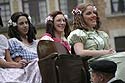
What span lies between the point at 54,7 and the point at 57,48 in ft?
64.8

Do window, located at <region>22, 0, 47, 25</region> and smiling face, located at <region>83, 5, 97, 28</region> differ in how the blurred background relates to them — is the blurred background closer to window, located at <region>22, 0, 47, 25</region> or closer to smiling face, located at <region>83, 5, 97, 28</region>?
window, located at <region>22, 0, 47, 25</region>

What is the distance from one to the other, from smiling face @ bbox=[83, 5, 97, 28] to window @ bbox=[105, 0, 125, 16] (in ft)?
61.8

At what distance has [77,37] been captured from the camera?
5.12m

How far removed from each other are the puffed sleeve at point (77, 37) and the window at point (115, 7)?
18933mm

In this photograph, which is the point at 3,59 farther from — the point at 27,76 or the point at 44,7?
the point at 44,7

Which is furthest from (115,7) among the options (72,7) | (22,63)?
(22,63)

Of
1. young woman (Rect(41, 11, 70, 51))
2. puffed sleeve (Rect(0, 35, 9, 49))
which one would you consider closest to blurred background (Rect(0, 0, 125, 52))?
young woman (Rect(41, 11, 70, 51))

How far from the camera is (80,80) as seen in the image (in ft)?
15.6

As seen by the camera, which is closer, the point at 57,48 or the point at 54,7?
the point at 57,48

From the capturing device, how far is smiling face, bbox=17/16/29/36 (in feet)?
17.9

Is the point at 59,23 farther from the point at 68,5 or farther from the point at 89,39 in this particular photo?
the point at 68,5

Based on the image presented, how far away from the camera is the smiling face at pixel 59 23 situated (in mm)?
5328

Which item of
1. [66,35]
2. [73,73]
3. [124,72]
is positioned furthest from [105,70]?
[66,35]

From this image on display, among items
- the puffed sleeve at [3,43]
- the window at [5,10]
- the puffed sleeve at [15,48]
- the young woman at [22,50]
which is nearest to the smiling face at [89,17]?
the young woman at [22,50]
